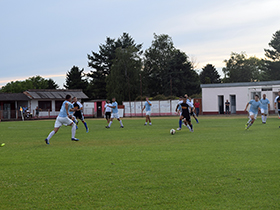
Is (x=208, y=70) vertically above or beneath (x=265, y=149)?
above

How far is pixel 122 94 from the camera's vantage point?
82.6m

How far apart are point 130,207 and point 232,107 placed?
162 feet

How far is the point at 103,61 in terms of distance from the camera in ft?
315

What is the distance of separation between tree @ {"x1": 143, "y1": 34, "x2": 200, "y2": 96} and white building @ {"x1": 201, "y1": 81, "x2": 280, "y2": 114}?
30235mm

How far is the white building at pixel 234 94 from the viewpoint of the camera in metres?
49.5

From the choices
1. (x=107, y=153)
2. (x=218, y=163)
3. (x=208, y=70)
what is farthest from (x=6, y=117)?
(x=208, y=70)

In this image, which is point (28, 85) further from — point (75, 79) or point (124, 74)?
point (124, 74)

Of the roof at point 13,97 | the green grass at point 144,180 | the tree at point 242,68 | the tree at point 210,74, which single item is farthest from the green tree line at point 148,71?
the green grass at point 144,180

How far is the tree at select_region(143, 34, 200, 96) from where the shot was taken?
282 ft

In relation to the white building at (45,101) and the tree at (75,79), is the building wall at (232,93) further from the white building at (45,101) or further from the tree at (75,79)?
the tree at (75,79)

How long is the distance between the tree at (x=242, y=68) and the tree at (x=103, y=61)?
27874mm

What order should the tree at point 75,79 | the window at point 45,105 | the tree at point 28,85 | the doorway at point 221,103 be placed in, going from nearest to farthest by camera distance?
the doorway at point 221,103
the window at point 45,105
the tree at point 75,79
the tree at point 28,85

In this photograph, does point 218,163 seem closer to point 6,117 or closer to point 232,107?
point 232,107

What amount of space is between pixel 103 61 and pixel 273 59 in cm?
4264
